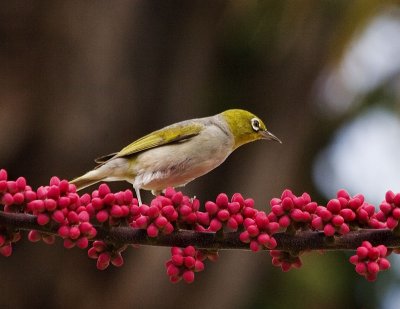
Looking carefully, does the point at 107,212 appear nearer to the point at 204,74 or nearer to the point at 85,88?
the point at 85,88

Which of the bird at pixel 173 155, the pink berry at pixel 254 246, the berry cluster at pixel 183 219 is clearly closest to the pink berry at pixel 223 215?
the berry cluster at pixel 183 219

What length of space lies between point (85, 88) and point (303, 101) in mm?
2349

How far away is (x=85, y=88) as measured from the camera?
7434 mm

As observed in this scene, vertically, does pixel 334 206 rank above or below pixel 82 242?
above

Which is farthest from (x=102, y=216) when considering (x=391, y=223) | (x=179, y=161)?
(x=179, y=161)

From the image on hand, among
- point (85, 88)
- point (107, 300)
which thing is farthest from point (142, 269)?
point (85, 88)

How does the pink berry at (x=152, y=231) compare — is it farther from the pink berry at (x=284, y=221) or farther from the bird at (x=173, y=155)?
the bird at (x=173, y=155)

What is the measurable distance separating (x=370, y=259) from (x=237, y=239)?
47 cm

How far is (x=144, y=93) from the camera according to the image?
25.1 feet

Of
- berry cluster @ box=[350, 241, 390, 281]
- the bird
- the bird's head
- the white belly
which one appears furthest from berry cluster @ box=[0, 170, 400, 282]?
the bird's head

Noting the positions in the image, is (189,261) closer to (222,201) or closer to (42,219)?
(222,201)

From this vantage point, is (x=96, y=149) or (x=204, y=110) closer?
(x=96, y=149)

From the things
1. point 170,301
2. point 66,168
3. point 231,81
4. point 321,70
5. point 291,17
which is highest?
point 291,17

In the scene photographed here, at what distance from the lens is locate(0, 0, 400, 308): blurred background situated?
7.38 meters
